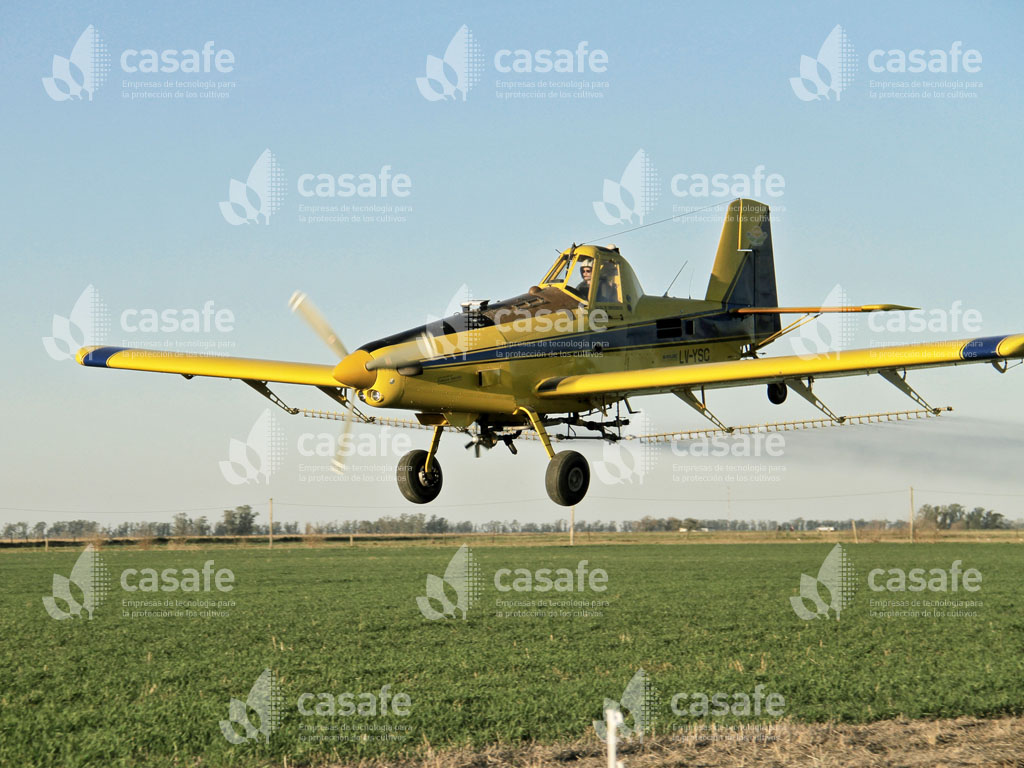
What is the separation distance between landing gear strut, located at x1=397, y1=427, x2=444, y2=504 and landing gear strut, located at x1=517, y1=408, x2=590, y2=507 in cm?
183

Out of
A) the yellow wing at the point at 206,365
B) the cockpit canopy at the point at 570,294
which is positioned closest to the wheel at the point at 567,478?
the cockpit canopy at the point at 570,294

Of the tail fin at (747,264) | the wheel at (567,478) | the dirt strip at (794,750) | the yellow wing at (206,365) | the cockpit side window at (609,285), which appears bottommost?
the dirt strip at (794,750)

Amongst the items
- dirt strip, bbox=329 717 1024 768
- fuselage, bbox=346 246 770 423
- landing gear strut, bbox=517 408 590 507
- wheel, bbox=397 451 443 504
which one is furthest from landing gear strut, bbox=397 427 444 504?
dirt strip, bbox=329 717 1024 768

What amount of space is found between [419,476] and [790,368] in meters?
5.97

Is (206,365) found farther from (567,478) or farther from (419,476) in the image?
(567,478)

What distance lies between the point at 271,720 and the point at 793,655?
16.7 m

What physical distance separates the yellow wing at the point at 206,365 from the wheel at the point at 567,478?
3950mm

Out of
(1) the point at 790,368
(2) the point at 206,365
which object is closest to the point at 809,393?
(1) the point at 790,368

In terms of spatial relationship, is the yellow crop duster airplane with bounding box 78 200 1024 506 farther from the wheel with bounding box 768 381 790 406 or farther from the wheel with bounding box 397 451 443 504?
the wheel with bounding box 768 381 790 406

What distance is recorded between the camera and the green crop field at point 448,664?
22.0m

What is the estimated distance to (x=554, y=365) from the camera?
57.3 feet

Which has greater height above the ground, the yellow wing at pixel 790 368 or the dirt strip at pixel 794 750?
the yellow wing at pixel 790 368

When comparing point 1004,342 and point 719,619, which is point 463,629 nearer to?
point 719,619

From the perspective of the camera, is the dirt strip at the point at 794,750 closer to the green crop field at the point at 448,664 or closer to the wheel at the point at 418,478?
the green crop field at the point at 448,664
